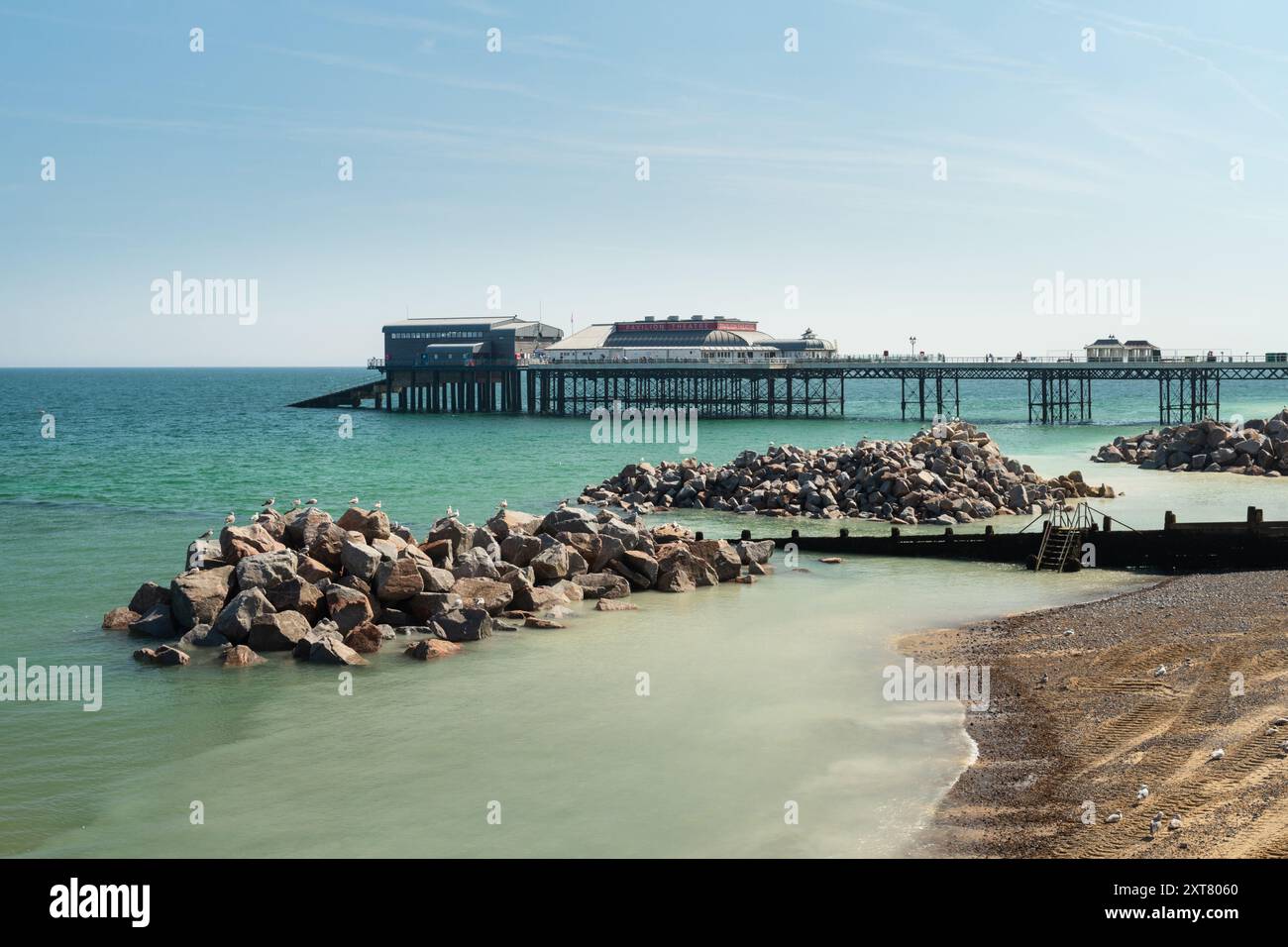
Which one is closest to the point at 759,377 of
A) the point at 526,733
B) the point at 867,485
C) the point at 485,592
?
the point at 867,485

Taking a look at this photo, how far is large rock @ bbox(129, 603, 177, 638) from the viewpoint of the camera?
2206cm

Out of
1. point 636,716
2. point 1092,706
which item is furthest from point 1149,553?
point 636,716

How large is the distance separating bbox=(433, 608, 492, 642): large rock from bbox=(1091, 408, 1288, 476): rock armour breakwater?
41.4 meters

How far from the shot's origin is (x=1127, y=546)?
28906 mm

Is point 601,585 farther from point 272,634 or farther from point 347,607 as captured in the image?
point 272,634

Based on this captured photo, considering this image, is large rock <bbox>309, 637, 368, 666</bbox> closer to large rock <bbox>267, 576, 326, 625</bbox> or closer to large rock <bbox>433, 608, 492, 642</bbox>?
large rock <bbox>267, 576, 326, 625</bbox>

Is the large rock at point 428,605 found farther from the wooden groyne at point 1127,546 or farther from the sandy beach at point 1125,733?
the wooden groyne at point 1127,546

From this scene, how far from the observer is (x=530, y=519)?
30.5 metres

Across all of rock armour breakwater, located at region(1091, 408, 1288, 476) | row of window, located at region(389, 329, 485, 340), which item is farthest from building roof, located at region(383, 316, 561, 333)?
rock armour breakwater, located at region(1091, 408, 1288, 476)

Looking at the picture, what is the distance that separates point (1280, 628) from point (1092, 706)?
5.57 meters

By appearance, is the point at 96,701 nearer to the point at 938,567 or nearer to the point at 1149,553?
the point at 938,567

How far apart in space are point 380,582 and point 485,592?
216cm

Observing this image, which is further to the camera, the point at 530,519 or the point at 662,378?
the point at 662,378

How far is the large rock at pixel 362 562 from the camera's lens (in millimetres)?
22641
